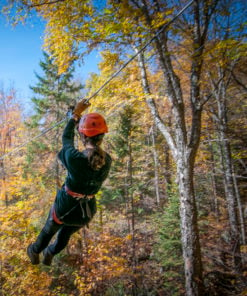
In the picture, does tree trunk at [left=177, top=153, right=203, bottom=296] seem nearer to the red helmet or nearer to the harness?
the harness

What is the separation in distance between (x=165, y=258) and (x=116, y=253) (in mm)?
3656

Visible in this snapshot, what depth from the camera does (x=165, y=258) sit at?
30.5ft

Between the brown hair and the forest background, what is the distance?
1.32m

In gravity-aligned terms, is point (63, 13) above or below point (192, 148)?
above

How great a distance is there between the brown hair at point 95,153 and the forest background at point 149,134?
1.32 meters

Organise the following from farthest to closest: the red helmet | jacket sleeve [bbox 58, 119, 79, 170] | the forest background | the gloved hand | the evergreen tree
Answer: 1. the evergreen tree
2. the forest background
3. the gloved hand
4. the red helmet
5. jacket sleeve [bbox 58, 119, 79, 170]

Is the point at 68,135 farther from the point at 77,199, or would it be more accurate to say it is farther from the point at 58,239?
the point at 58,239

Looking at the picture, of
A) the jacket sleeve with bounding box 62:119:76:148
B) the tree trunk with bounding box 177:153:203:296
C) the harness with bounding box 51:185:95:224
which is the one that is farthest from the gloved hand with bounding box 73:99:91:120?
the tree trunk with bounding box 177:153:203:296

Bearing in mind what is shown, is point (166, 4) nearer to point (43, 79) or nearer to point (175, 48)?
point (175, 48)

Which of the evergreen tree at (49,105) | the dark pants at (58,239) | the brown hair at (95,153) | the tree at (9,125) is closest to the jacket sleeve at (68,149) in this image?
the brown hair at (95,153)

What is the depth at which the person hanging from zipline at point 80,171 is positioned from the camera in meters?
2.20

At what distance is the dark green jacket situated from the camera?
2.19 m

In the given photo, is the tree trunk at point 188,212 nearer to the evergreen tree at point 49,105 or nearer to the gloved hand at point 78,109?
the gloved hand at point 78,109

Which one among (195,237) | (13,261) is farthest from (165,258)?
(13,261)
